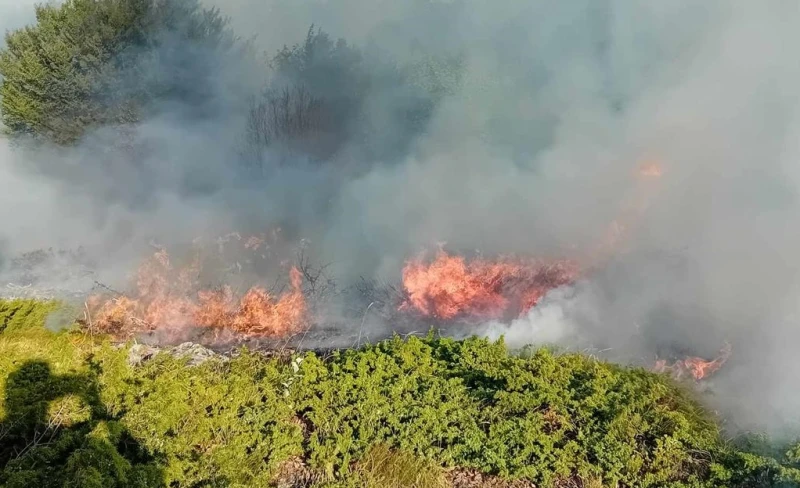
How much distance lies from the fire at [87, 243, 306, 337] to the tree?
11610mm

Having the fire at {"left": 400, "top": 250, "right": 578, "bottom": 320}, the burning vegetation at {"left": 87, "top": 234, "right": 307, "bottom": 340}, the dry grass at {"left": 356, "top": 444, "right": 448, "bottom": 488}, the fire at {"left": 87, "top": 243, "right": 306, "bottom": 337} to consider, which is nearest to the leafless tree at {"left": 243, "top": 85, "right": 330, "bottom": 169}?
the burning vegetation at {"left": 87, "top": 234, "right": 307, "bottom": 340}

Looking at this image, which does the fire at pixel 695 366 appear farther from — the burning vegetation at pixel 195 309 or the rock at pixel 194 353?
the rock at pixel 194 353

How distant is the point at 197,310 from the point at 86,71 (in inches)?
577

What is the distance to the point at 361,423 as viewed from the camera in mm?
5902

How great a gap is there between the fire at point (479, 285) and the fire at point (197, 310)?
234cm

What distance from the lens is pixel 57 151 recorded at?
68.7 feet

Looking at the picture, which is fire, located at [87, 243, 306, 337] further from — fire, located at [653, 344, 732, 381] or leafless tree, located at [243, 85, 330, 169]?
leafless tree, located at [243, 85, 330, 169]

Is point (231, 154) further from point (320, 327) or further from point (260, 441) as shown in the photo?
point (260, 441)

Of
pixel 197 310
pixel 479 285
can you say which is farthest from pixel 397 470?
pixel 197 310

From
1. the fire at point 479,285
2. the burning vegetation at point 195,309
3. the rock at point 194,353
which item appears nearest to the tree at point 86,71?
the burning vegetation at point 195,309

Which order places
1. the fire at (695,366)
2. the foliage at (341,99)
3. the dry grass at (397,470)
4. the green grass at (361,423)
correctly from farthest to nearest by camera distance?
the foliage at (341,99) < the fire at (695,366) < the dry grass at (397,470) < the green grass at (361,423)

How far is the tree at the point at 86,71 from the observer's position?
20.5m

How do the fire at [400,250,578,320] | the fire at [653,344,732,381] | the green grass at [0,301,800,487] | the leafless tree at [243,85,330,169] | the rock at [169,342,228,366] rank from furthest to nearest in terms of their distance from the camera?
1. the leafless tree at [243,85,330,169]
2. the fire at [400,250,578,320]
3. the fire at [653,344,732,381]
4. the rock at [169,342,228,366]
5. the green grass at [0,301,800,487]

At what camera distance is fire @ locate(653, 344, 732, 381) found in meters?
8.22
